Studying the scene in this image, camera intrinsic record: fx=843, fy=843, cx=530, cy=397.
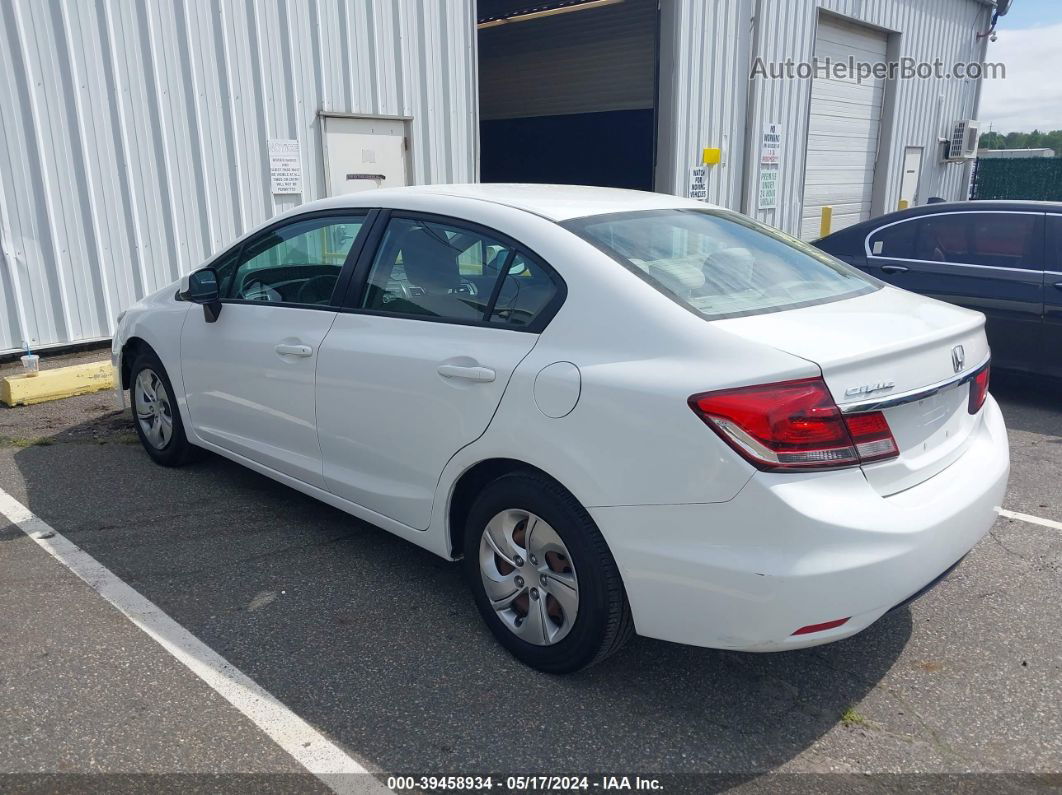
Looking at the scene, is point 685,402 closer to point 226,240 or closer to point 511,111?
point 226,240

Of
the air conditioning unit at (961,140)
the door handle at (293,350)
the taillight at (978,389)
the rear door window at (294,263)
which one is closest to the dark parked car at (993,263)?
the taillight at (978,389)

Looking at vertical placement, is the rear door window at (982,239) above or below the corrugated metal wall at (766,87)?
below

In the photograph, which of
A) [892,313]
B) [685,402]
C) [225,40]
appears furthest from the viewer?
[225,40]

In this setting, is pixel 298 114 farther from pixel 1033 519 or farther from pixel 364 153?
pixel 1033 519

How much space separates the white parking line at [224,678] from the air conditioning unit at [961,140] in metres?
18.6

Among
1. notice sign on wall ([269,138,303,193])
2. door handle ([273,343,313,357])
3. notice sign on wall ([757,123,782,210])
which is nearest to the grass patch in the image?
door handle ([273,343,313,357])

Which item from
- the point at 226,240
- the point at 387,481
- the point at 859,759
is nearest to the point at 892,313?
the point at 859,759

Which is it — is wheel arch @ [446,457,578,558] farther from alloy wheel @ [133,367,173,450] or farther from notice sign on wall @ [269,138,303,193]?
notice sign on wall @ [269,138,303,193]

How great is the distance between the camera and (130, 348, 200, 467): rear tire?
4656 mm

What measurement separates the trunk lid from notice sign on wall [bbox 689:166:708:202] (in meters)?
9.09

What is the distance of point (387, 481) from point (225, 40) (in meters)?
5.90

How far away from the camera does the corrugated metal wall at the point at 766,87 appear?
11.2m

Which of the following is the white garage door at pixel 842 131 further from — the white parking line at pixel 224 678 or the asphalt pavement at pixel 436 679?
the white parking line at pixel 224 678

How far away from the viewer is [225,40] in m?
7.54
